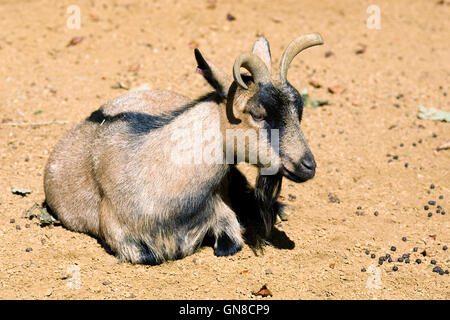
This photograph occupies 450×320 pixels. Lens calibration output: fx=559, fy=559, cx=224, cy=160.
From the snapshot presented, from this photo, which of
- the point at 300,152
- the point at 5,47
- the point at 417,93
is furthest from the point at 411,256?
the point at 5,47

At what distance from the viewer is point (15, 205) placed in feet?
20.4

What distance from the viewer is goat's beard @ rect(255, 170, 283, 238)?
523 centimetres

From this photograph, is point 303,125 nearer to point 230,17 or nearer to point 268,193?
point 268,193

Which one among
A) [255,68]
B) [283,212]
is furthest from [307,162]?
[283,212]

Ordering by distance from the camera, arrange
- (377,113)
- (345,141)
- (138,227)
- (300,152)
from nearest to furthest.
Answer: (300,152)
(138,227)
(345,141)
(377,113)

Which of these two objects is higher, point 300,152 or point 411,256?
point 300,152

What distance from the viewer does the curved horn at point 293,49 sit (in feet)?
16.1

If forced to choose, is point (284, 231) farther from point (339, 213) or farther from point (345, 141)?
point (345, 141)

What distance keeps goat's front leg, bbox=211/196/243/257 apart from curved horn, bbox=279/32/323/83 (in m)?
1.47

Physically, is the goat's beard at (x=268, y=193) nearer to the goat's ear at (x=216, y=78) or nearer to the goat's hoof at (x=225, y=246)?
the goat's hoof at (x=225, y=246)

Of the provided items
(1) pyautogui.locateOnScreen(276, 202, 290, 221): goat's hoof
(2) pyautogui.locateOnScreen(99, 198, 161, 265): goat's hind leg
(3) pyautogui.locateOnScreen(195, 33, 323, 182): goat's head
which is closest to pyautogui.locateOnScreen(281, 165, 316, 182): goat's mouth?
(3) pyautogui.locateOnScreen(195, 33, 323, 182): goat's head

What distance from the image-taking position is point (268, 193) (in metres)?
5.39

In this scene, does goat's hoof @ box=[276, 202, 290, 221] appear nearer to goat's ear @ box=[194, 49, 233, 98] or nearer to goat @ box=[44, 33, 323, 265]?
goat @ box=[44, 33, 323, 265]

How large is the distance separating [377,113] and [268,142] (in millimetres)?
3804
